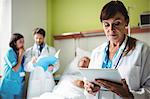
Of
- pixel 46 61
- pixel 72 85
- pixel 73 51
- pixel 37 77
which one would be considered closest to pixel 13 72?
pixel 37 77

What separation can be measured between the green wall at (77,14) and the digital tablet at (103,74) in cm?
229

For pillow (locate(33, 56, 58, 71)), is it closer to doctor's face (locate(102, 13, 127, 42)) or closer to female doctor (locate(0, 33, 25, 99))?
female doctor (locate(0, 33, 25, 99))

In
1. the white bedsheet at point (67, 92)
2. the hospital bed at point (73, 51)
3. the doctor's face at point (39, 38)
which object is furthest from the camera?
the doctor's face at point (39, 38)

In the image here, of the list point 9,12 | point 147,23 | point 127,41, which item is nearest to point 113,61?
point 127,41

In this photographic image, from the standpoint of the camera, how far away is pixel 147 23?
2980mm

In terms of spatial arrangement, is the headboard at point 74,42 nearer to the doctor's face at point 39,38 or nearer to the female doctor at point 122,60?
the doctor's face at point 39,38

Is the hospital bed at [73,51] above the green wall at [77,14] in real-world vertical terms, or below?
below

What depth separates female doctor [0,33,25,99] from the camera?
2938 mm

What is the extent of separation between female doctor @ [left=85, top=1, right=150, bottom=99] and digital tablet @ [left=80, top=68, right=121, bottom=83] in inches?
0.8

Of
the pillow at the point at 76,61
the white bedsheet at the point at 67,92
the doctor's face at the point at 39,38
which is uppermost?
the doctor's face at the point at 39,38

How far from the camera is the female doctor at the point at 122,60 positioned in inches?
43.3

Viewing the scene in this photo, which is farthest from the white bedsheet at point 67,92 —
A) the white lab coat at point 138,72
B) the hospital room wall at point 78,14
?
the white lab coat at point 138,72

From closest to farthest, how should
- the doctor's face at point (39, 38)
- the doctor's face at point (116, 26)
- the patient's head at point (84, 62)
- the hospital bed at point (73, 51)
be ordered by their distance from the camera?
the doctor's face at point (116, 26) → the hospital bed at point (73, 51) → the patient's head at point (84, 62) → the doctor's face at point (39, 38)

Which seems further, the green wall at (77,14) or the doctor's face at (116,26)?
the green wall at (77,14)
